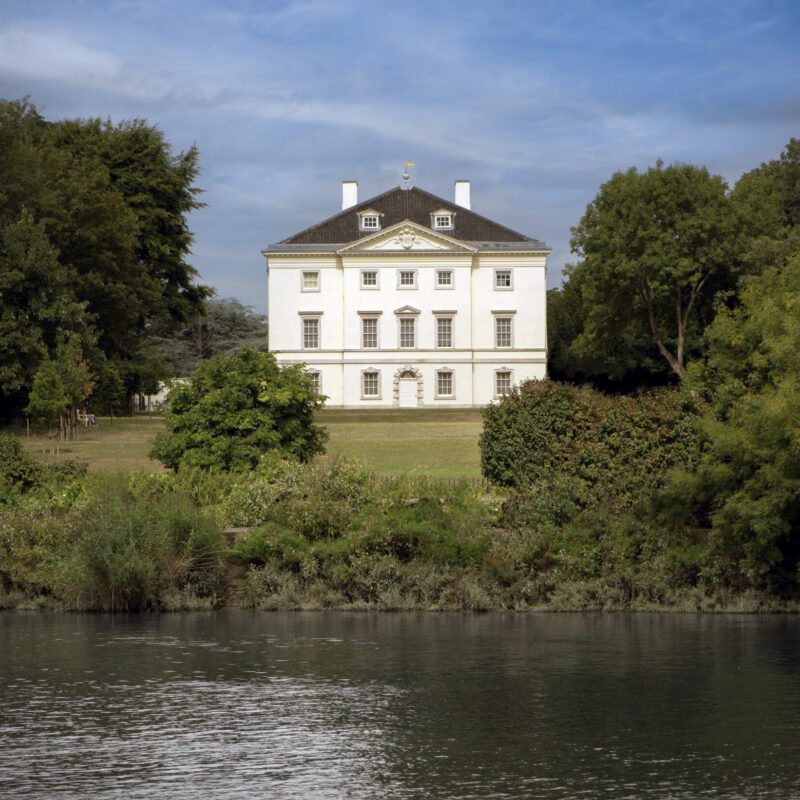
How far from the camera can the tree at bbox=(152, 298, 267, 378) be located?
275 feet

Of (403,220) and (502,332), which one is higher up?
(403,220)

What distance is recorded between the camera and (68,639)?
53.7 feet

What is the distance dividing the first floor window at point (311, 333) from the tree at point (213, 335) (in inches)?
379

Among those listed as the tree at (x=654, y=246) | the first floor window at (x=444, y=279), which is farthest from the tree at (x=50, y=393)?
the first floor window at (x=444, y=279)

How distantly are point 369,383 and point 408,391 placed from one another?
240 cm

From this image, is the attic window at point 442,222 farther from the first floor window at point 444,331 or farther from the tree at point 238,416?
Answer: the tree at point 238,416

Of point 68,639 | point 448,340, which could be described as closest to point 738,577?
point 68,639

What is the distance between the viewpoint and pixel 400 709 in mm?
12117

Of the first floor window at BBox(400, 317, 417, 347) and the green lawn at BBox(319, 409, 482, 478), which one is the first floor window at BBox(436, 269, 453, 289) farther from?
the green lawn at BBox(319, 409, 482, 478)

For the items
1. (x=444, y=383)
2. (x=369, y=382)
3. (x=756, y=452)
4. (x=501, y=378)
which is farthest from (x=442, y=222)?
(x=756, y=452)

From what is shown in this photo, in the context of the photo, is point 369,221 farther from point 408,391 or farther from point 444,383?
point 444,383

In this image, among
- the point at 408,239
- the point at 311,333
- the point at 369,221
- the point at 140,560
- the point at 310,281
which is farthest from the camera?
the point at 369,221

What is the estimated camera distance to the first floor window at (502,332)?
246ft

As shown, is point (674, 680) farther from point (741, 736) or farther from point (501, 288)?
point (501, 288)
